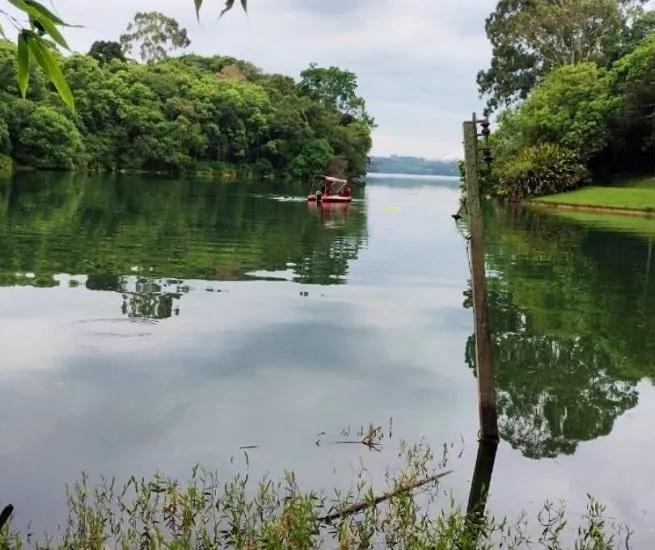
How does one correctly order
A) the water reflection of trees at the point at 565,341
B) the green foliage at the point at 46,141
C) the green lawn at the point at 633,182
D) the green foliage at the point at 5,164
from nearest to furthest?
the water reflection of trees at the point at 565,341, the green lawn at the point at 633,182, the green foliage at the point at 5,164, the green foliage at the point at 46,141

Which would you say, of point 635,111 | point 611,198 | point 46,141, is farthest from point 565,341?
point 46,141

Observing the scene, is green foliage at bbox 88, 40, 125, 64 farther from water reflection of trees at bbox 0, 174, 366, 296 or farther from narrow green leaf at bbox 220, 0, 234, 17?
narrow green leaf at bbox 220, 0, 234, 17

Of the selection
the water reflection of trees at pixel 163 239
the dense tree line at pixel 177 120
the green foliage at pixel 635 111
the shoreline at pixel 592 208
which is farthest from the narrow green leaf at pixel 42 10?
the dense tree line at pixel 177 120

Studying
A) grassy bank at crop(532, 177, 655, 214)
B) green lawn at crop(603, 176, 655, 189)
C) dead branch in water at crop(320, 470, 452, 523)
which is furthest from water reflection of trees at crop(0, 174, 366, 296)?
green lawn at crop(603, 176, 655, 189)

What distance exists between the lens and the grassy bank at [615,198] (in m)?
50.0

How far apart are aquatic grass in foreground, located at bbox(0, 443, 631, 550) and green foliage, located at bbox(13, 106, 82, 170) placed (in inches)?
2636

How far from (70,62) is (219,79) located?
24.8m

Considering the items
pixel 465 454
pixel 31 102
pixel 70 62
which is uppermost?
pixel 70 62

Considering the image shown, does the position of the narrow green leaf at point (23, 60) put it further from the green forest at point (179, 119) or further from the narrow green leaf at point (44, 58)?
the green forest at point (179, 119)

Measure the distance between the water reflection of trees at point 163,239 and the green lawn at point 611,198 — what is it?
1991cm

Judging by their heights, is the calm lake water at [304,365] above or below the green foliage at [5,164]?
below

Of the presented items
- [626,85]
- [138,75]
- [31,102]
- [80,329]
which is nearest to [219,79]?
[138,75]

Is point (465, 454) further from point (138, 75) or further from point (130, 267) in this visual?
point (138, 75)

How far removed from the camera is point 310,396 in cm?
1005
